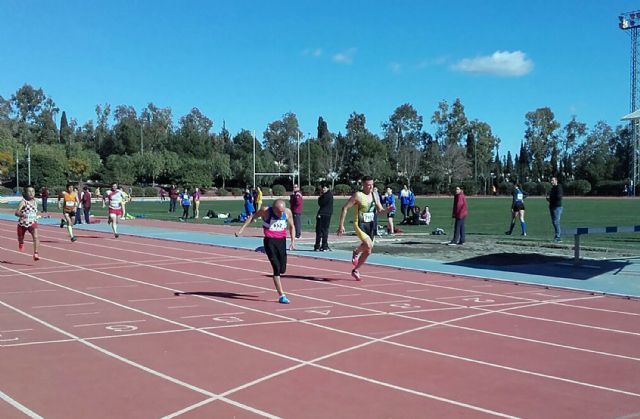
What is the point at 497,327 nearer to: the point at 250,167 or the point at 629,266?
the point at 629,266

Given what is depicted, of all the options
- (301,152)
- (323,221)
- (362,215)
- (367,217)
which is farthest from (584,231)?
(301,152)

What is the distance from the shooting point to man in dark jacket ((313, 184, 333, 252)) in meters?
18.8

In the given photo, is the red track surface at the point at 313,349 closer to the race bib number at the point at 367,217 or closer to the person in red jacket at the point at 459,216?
the race bib number at the point at 367,217

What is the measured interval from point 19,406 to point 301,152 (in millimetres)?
108134

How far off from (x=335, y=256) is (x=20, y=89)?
125 meters

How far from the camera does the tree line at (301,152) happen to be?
314 ft

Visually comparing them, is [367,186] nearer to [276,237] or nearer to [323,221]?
[276,237]

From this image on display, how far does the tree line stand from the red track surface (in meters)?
81.3

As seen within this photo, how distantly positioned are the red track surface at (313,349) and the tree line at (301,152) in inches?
3199

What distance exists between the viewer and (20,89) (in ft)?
418

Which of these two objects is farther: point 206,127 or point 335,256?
point 206,127

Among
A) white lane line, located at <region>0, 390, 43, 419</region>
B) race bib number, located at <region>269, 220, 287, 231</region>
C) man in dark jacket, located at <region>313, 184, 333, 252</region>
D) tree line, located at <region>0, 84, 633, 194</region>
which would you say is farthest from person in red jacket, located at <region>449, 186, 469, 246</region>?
tree line, located at <region>0, 84, 633, 194</region>

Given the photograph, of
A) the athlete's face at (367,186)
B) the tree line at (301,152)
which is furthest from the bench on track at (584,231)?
the tree line at (301,152)

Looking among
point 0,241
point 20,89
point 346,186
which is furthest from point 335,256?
point 20,89
